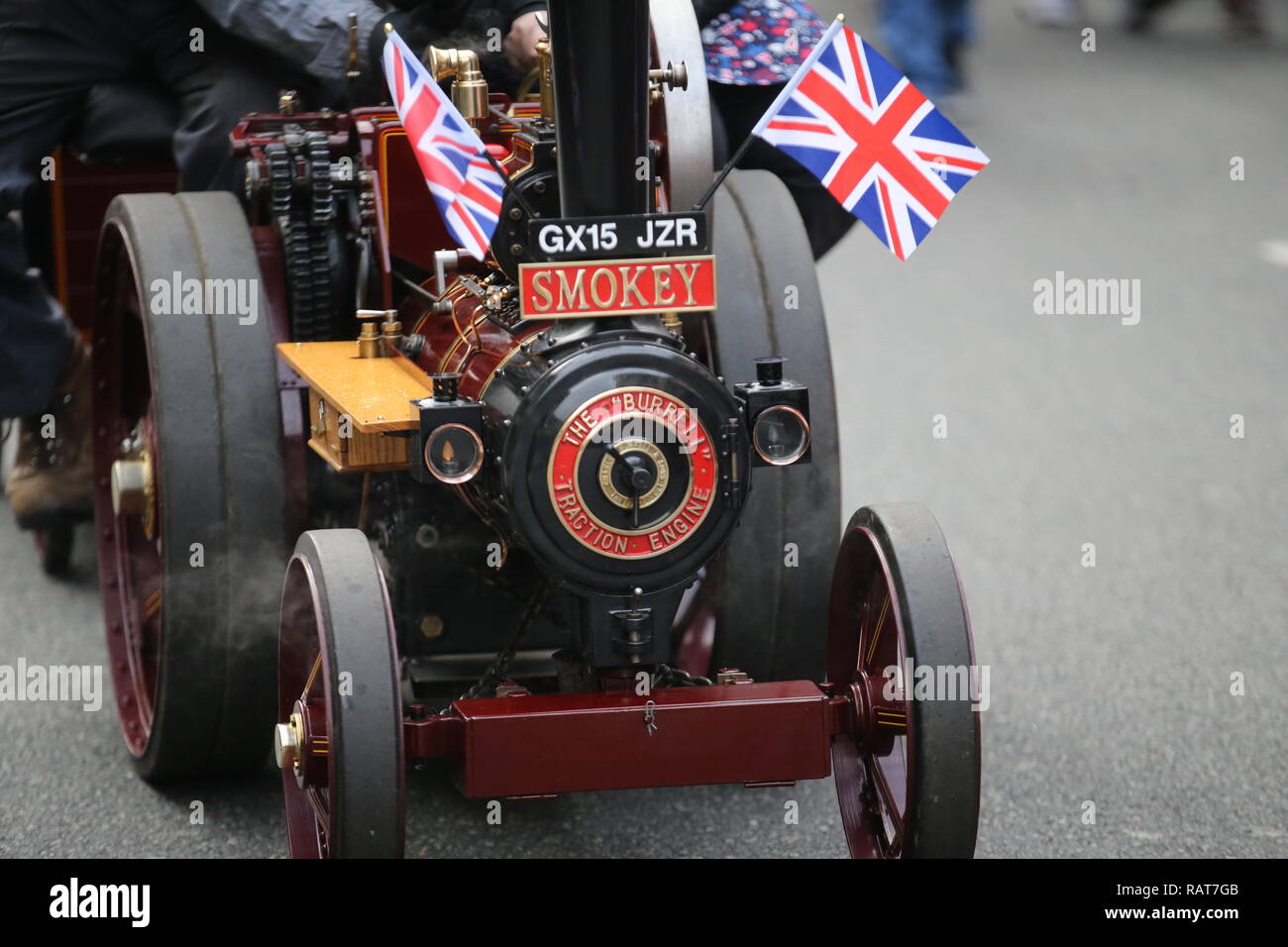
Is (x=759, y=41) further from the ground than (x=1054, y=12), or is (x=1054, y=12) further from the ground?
(x=1054, y=12)

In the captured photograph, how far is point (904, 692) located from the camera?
9.64 feet

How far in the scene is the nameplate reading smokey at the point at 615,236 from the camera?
287cm

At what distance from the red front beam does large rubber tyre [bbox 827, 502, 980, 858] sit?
0.46 feet

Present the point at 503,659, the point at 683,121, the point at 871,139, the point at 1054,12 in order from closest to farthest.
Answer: the point at 871,139, the point at 503,659, the point at 683,121, the point at 1054,12

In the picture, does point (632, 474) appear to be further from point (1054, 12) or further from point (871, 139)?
point (1054, 12)

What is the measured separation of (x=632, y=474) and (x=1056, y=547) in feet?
9.52

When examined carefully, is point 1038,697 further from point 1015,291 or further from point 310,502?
point 1015,291

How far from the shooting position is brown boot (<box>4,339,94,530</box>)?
4922mm

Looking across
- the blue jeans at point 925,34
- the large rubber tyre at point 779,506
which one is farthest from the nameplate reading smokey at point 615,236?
the blue jeans at point 925,34

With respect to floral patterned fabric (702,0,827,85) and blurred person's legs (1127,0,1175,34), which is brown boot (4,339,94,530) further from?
blurred person's legs (1127,0,1175,34)

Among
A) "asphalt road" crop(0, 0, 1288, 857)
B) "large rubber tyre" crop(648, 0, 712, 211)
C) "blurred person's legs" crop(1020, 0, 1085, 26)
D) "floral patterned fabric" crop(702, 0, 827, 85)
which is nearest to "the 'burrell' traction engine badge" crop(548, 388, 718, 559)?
"large rubber tyre" crop(648, 0, 712, 211)

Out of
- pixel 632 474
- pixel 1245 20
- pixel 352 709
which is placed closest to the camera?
pixel 352 709

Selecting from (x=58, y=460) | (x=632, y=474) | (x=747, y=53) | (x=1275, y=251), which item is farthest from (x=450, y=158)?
(x=1275, y=251)

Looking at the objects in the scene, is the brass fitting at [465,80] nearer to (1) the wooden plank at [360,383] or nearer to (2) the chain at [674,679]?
(1) the wooden plank at [360,383]
